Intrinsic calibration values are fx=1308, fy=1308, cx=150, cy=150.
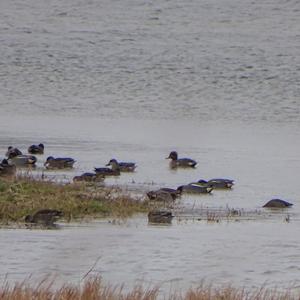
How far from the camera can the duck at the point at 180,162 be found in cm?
2331

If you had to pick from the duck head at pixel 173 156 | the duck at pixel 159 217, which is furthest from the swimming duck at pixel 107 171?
the duck at pixel 159 217

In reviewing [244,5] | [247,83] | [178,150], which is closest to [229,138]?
[178,150]

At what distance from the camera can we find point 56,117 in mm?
32156

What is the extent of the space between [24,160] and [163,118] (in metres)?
10.6

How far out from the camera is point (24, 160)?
22312 millimetres

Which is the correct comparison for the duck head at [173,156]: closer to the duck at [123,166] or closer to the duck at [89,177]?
the duck at [123,166]

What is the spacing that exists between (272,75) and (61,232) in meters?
26.9

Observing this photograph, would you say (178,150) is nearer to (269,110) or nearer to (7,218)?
(269,110)

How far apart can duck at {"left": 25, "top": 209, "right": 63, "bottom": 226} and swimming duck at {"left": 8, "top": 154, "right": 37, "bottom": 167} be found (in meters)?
6.48

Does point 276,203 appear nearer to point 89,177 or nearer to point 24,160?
point 89,177

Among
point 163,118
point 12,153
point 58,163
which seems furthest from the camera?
point 163,118

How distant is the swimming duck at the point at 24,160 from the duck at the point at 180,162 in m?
2.61

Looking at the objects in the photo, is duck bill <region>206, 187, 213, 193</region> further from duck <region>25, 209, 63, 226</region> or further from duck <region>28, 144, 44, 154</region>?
duck <region>28, 144, 44, 154</region>

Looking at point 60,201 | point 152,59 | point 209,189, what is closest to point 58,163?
point 209,189
